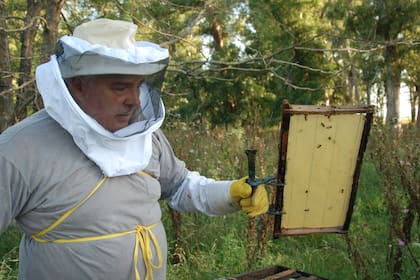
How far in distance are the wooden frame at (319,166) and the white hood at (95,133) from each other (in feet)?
2.45

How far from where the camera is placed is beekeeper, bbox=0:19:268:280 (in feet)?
5.32

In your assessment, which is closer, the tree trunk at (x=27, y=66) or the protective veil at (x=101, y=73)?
the protective veil at (x=101, y=73)

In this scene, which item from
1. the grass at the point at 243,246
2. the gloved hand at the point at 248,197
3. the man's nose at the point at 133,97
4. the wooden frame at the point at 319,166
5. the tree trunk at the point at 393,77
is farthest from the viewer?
the tree trunk at the point at 393,77

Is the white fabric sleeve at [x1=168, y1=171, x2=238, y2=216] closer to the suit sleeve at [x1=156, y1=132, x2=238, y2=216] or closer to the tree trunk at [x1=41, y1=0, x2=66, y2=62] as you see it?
the suit sleeve at [x1=156, y1=132, x2=238, y2=216]

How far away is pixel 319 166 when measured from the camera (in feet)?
7.93

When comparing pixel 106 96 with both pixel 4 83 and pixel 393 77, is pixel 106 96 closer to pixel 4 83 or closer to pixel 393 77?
pixel 4 83

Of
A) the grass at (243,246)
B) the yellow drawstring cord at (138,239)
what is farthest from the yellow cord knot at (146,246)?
the grass at (243,246)

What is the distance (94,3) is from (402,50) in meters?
12.0

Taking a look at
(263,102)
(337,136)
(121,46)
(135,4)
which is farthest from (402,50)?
(121,46)

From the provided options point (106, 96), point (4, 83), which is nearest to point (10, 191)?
point (106, 96)

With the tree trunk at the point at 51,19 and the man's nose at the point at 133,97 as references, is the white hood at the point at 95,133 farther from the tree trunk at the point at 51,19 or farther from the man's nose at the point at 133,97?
the tree trunk at the point at 51,19

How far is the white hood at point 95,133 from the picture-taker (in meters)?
1.66

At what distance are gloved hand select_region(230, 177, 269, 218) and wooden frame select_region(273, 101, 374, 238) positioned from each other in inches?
13.1

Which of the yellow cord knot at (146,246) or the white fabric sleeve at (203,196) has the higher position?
the white fabric sleeve at (203,196)
